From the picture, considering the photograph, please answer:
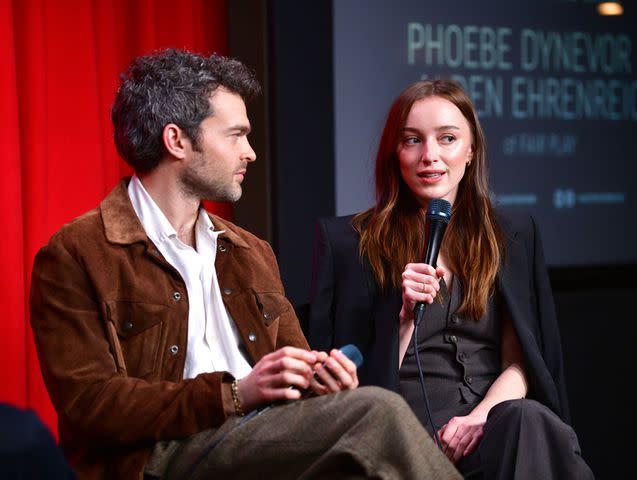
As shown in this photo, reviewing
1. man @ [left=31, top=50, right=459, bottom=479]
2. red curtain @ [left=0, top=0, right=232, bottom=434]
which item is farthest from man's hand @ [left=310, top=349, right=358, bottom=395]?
red curtain @ [left=0, top=0, right=232, bottom=434]

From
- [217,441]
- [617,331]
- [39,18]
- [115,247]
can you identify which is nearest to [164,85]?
[115,247]

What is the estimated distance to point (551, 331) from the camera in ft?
9.33

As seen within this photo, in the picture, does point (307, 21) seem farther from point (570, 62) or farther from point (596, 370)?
point (596, 370)

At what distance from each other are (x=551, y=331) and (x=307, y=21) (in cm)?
158

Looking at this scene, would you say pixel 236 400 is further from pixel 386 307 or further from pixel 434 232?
pixel 386 307

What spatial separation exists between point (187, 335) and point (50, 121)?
143 cm

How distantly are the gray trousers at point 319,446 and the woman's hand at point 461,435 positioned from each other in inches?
22.5

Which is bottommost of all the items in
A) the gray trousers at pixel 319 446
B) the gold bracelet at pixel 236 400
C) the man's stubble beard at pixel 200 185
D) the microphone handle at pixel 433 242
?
the gray trousers at pixel 319 446

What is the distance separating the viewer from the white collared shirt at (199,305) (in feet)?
7.52

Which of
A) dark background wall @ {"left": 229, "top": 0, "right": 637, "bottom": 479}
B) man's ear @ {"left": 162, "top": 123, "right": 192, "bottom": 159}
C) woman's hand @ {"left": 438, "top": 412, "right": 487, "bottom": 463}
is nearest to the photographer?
man's ear @ {"left": 162, "top": 123, "right": 192, "bottom": 159}

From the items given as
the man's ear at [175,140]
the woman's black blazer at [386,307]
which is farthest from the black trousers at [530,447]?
the man's ear at [175,140]

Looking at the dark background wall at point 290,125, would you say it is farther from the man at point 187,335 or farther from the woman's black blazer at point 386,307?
the man at point 187,335

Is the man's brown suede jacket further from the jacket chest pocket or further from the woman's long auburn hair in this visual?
the woman's long auburn hair

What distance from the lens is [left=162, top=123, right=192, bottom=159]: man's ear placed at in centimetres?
240
